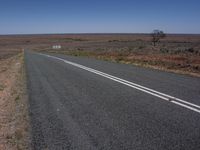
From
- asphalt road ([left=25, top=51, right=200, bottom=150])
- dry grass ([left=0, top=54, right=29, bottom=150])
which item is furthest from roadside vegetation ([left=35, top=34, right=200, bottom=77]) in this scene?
dry grass ([left=0, top=54, right=29, bottom=150])

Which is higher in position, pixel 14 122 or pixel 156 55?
pixel 14 122

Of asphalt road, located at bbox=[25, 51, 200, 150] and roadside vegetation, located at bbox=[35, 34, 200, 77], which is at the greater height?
asphalt road, located at bbox=[25, 51, 200, 150]

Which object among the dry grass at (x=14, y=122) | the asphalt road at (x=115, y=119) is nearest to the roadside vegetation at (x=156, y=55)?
the asphalt road at (x=115, y=119)

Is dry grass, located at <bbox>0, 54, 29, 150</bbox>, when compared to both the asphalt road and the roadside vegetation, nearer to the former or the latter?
the asphalt road

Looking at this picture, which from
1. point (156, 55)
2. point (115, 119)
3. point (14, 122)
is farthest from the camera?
point (156, 55)

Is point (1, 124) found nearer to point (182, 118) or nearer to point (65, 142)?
point (65, 142)

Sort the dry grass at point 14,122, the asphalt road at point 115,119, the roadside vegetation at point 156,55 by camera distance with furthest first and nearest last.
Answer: the roadside vegetation at point 156,55 < the dry grass at point 14,122 < the asphalt road at point 115,119

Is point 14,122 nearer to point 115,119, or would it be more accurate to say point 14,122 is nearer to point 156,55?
point 115,119

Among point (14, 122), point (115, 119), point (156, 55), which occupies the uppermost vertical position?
point (115, 119)

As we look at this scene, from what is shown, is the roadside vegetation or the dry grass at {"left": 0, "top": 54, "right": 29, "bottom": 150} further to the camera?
the roadside vegetation

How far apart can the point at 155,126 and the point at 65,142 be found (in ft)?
6.24

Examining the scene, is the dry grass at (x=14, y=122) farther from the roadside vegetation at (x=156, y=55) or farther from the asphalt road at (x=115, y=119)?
the roadside vegetation at (x=156, y=55)

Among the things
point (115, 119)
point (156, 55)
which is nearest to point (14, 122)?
point (115, 119)

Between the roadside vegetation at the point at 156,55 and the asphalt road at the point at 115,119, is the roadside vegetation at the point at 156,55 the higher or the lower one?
the lower one
